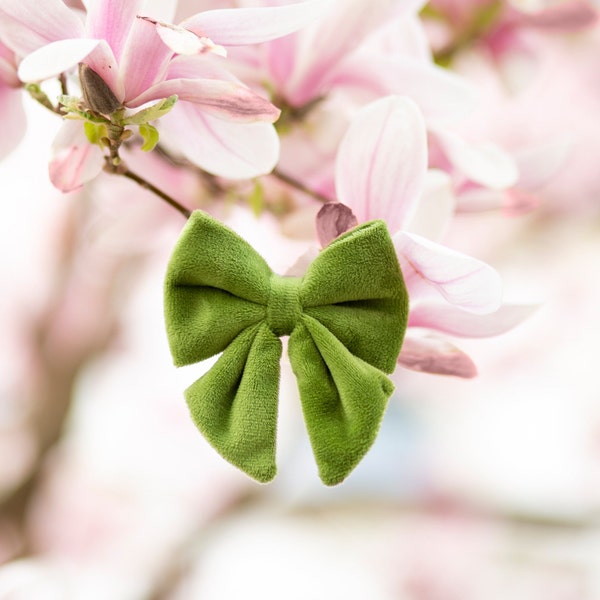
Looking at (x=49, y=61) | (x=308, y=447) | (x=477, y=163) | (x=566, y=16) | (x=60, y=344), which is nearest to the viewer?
(x=49, y=61)

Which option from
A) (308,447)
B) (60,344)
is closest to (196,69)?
(60,344)

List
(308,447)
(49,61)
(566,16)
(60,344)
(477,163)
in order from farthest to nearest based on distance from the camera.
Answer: (308,447)
(60,344)
(566,16)
(477,163)
(49,61)

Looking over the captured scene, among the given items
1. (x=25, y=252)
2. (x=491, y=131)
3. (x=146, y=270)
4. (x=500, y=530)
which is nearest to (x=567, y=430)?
(x=500, y=530)

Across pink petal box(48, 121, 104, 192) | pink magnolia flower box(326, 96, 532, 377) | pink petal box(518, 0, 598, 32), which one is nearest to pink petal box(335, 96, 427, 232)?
pink magnolia flower box(326, 96, 532, 377)

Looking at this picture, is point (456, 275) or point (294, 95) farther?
point (294, 95)

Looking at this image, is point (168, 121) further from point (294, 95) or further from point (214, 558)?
point (214, 558)

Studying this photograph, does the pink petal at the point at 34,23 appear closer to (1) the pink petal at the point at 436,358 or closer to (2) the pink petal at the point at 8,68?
(2) the pink petal at the point at 8,68

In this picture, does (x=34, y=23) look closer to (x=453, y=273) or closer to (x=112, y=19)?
(x=112, y=19)
